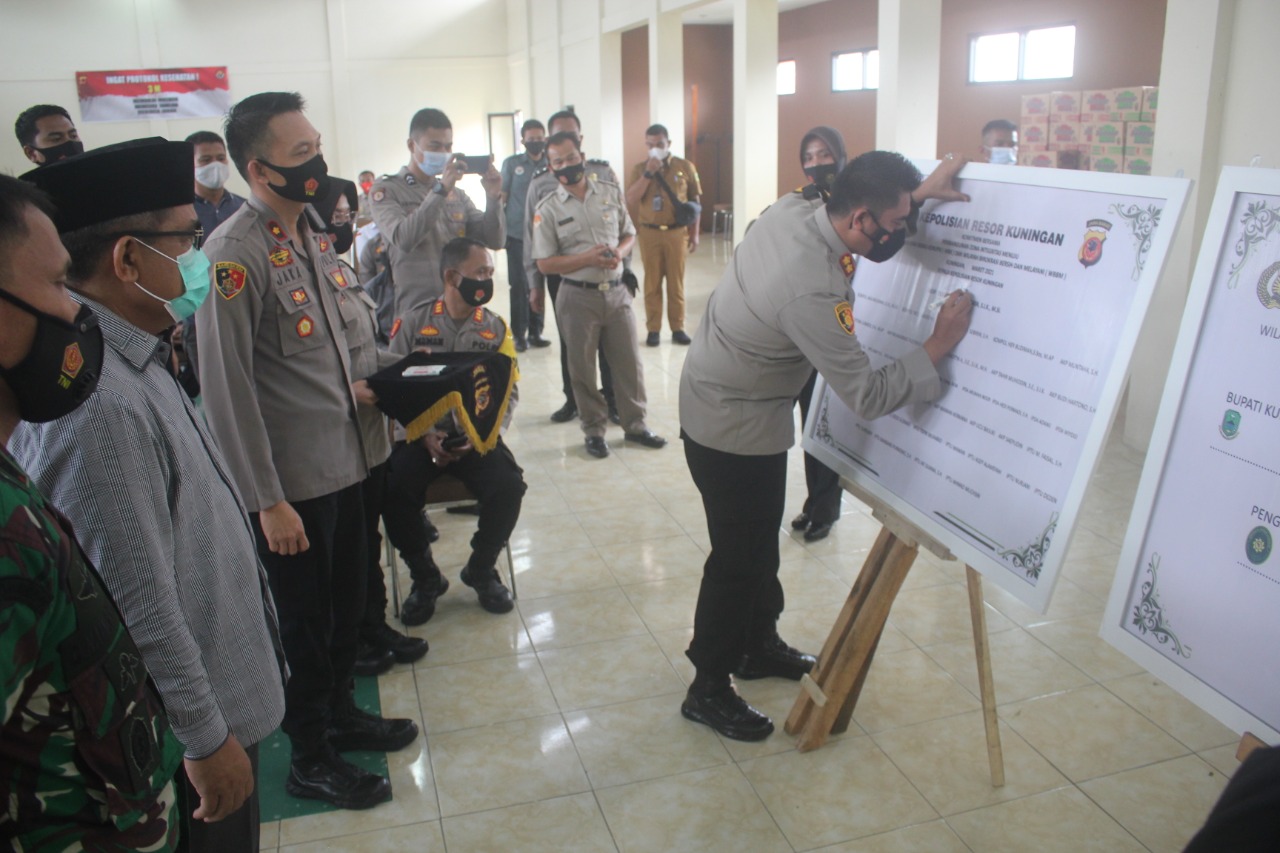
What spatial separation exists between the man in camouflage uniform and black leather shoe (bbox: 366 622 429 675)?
1.88m

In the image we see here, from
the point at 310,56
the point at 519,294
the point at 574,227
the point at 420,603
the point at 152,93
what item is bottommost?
the point at 420,603

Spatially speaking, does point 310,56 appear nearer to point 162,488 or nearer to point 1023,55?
point 1023,55

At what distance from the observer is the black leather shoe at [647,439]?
5.13 meters

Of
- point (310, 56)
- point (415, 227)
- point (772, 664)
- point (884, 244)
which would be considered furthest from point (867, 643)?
point (310, 56)

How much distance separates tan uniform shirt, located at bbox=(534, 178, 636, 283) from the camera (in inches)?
192

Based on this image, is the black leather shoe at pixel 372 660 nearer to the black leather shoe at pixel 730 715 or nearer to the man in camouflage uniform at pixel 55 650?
the black leather shoe at pixel 730 715

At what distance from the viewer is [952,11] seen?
10.9 m

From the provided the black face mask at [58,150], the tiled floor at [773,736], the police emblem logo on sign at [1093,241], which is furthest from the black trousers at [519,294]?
the police emblem logo on sign at [1093,241]

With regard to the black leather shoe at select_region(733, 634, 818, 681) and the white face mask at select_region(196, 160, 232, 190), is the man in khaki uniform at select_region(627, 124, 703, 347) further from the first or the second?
the black leather shoe at select_region(733, 634, 818, 681)

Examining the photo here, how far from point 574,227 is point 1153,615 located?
3631 millimetres

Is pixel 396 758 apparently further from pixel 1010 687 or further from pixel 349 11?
pixel 349 11

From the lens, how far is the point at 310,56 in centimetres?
1311

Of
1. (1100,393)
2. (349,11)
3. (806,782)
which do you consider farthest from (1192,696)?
(349,11)

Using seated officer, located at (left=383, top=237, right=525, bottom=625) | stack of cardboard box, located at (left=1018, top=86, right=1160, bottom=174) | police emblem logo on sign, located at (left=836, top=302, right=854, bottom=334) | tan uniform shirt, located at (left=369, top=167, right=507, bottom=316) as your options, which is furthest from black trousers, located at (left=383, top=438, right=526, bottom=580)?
stack of cardboard box, located at (left=1018, top=86, right=1160, bottom=174)
